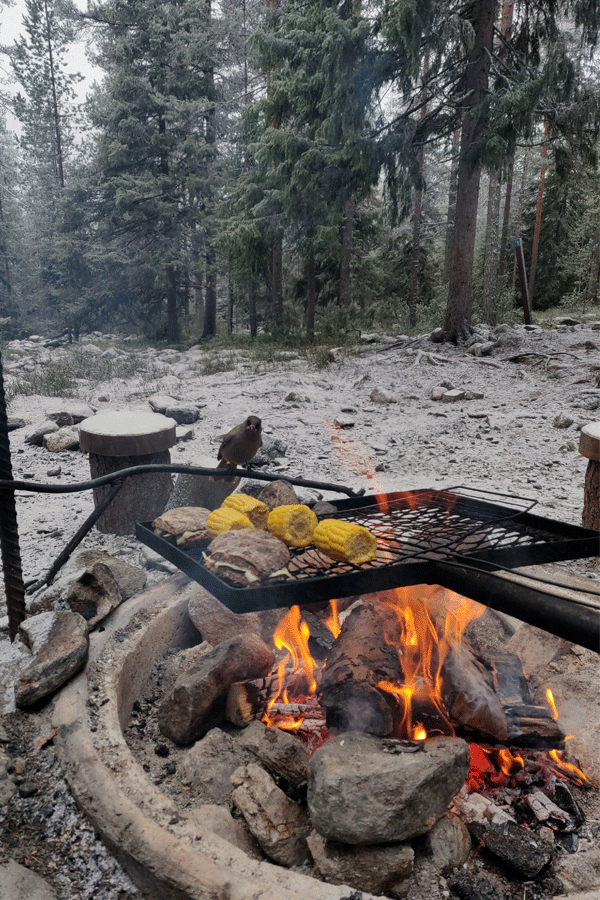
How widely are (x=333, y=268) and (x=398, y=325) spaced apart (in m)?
2.68

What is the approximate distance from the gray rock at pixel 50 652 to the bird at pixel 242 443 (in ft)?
3.97

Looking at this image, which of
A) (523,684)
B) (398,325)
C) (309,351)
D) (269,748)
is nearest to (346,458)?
(523,684)

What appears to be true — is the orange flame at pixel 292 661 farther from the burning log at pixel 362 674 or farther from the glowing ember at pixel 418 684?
the burning log at pixel 362 674

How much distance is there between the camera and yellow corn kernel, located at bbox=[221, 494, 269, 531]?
2.21 m

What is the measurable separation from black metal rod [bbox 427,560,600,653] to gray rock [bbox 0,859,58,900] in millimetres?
1198

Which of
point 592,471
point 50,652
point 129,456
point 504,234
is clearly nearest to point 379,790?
point 50,652

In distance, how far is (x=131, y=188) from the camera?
61.7 ft

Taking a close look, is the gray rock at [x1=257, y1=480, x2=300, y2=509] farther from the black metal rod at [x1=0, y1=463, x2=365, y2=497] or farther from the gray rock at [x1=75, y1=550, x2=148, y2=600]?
the gray rock at [x1=75, y1=550, x2=148, y2=600]

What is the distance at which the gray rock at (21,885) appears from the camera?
119 centimetres

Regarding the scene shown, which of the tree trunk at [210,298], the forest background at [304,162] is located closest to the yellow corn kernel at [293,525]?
the forest background at [304,162]

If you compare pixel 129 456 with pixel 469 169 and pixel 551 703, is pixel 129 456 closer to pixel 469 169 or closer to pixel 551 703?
pixel 551 703

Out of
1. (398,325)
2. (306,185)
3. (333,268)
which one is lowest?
(398,325)

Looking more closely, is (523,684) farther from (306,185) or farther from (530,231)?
(530,231)

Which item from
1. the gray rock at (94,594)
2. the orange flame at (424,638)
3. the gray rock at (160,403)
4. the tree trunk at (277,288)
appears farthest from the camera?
the tree trunk at (277,288)
